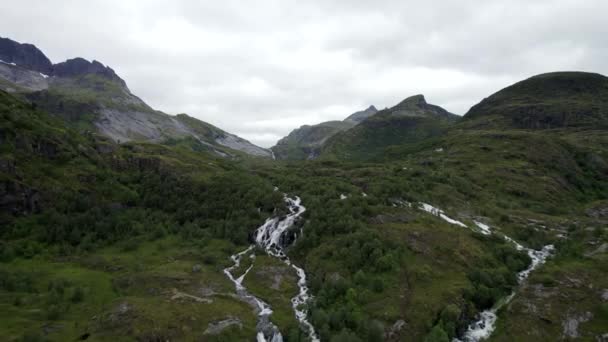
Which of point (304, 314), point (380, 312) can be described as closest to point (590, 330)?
point (380, 312)

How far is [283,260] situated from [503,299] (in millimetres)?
54933

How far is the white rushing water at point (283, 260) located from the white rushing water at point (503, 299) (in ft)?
94.0

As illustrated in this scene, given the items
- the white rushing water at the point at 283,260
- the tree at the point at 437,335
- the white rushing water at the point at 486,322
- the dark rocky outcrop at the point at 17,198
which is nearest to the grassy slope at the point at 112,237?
the dark rocky outcrop at the point at 17,198

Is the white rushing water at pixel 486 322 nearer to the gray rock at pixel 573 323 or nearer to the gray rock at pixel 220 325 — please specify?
the gray rock at pixel 573 323

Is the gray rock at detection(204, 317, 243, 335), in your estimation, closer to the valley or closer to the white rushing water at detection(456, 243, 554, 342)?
the valley

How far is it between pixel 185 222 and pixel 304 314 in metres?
66.2

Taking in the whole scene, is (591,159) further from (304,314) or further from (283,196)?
(304,314)

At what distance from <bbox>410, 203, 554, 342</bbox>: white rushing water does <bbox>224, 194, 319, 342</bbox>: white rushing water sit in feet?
94.0

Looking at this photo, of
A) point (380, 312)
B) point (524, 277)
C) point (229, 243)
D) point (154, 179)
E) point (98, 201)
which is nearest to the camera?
point (380, 312)

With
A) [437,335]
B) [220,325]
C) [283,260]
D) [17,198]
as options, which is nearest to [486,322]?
[437,335]

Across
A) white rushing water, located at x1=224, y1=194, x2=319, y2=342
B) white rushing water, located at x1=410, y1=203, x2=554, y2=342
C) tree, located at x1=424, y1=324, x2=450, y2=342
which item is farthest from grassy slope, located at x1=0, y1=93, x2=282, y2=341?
white rushing water, located at x1=410, y1=203, x2=554, y2=342

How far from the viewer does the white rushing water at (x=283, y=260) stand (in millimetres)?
65812

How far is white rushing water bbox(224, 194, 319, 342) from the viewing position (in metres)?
65.8

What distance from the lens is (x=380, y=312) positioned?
→ 67.6 m
